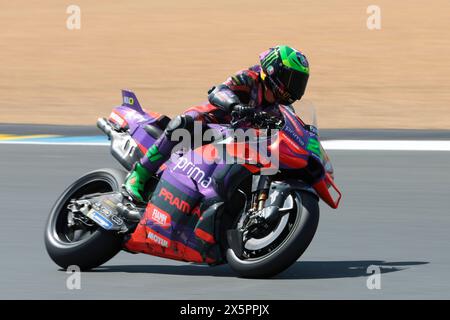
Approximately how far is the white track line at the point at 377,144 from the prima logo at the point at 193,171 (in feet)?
22.7

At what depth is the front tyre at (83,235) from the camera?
6934 millimetres

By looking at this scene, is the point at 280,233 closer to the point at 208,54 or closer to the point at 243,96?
the point at 243,96

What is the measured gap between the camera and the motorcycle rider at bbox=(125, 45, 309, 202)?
21.6 ft

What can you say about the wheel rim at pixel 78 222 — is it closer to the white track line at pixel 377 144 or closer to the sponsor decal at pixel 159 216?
the sponsor decal at pixel 159 216

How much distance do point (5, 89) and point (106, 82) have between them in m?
1.88

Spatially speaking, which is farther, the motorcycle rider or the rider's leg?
the rider's leg

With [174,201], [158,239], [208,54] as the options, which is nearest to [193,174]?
[174,201]

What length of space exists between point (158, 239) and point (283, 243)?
0.83 metres

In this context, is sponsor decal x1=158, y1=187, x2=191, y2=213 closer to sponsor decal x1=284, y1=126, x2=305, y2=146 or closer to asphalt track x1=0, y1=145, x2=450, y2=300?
asphalt track x1=0, y1=145, x2=450, y2=300

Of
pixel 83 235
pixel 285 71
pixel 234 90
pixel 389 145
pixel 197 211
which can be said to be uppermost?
pixel 285 71

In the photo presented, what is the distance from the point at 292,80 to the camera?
660 centimetres

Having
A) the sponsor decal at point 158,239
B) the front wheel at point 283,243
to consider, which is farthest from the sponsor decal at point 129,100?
the front wheel at point 283,243

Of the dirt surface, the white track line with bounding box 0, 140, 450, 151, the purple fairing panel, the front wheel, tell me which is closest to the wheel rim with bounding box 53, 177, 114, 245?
the purple fairing panel

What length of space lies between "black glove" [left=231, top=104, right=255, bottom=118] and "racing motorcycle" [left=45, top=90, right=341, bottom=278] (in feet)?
0.13
